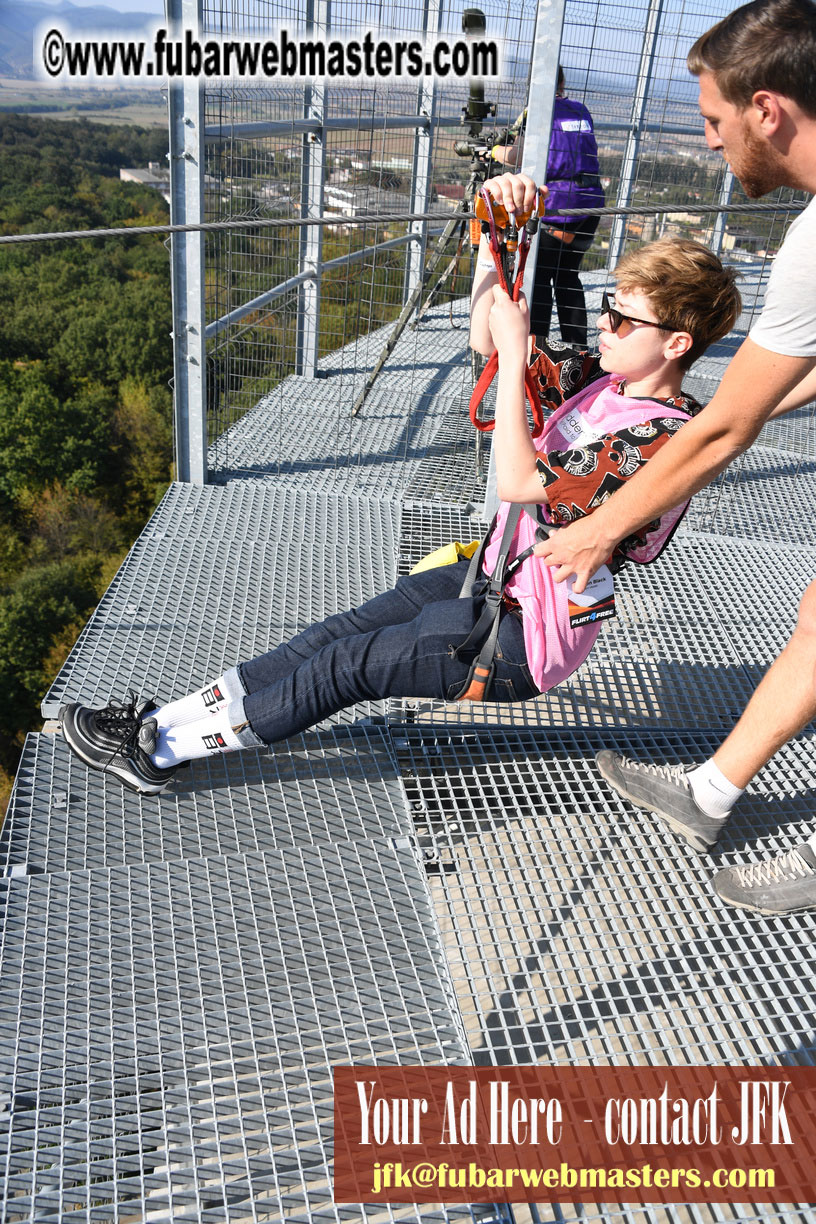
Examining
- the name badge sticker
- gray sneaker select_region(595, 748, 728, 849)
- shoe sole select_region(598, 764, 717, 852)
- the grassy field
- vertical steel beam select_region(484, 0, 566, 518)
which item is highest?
vertical steel beam select_region(484, 0, 566, 518)

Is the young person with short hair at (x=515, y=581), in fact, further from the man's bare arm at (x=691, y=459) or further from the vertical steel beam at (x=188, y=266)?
the vertical steel beam at (x=188, y=266)

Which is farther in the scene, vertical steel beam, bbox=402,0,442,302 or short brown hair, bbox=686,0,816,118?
vertical steel beam, bbox=402,0,442,302

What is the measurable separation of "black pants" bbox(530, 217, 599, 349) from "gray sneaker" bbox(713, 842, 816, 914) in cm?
233

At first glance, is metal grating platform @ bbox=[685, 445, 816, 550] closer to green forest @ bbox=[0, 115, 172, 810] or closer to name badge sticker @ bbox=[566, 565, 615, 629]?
name badge sticker @ bbox=[566, 565, 615, 629]

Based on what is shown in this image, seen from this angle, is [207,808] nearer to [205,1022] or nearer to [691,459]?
[205,1022]

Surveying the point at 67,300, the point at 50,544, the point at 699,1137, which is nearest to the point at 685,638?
the point at 699,1137

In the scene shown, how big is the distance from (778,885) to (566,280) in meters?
3.06

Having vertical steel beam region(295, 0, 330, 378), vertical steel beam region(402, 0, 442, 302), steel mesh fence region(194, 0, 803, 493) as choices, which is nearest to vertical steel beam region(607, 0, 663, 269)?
steel mesh fence region(194, 0, 803, 493)

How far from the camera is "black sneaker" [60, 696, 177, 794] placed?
6.19 ft

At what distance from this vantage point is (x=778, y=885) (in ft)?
5.75

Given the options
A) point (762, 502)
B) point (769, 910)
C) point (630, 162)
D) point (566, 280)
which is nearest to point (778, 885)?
point (769, 910)

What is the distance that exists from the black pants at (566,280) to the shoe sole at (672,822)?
6.84 feet

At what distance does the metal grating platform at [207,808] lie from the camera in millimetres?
1808

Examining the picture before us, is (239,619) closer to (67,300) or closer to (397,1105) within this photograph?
(397,1105)
